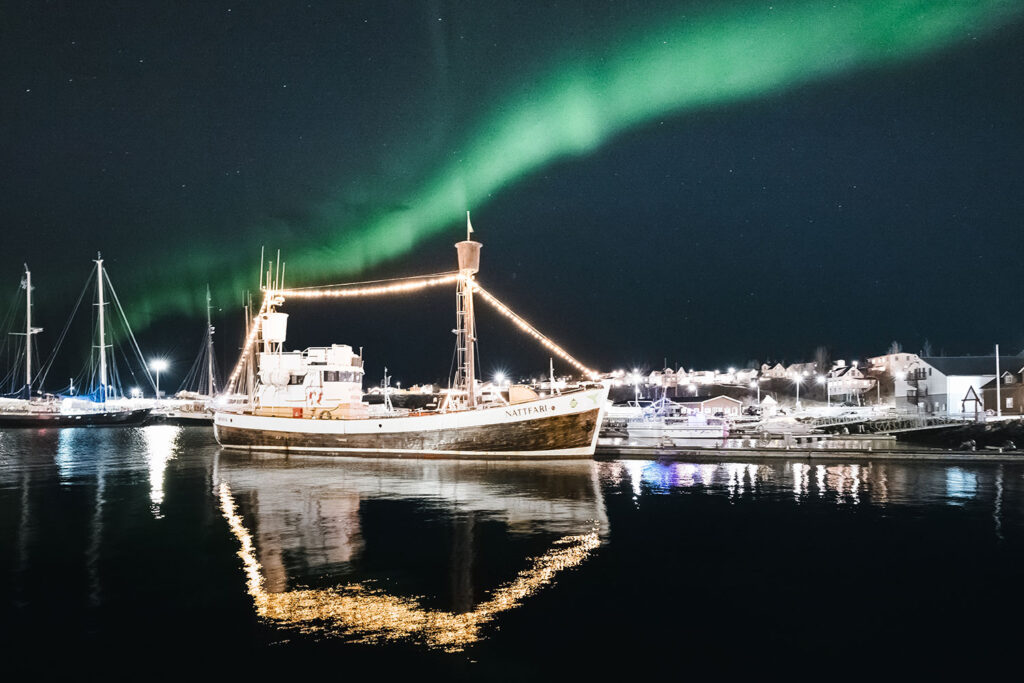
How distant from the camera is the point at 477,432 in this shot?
119 feet

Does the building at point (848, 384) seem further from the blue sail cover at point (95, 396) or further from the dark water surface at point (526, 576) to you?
the blue sail cover at point (95, 396)

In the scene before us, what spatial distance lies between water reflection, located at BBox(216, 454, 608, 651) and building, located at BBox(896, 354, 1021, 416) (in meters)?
62.8

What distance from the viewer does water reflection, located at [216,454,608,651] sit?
10242mm

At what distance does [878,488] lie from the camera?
24281 mm

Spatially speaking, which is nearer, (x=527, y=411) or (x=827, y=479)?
(x=827, y=479)

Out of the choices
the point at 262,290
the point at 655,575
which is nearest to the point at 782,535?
the point at 655,575

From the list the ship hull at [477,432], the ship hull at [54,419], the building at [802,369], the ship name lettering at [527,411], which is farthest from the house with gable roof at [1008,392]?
the ship hull at [54,419]

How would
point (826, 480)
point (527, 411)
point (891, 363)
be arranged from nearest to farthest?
point (826, 480) → point (527, 411) → point (891, 363)

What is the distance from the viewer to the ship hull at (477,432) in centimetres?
3509

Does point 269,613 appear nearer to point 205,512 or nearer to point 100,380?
point 205,512

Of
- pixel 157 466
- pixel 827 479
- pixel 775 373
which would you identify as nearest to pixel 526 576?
pixel 827 479

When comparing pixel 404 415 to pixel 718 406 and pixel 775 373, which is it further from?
pixel 775 373

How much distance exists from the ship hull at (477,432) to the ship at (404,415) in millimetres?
56

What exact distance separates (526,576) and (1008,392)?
73123mm
